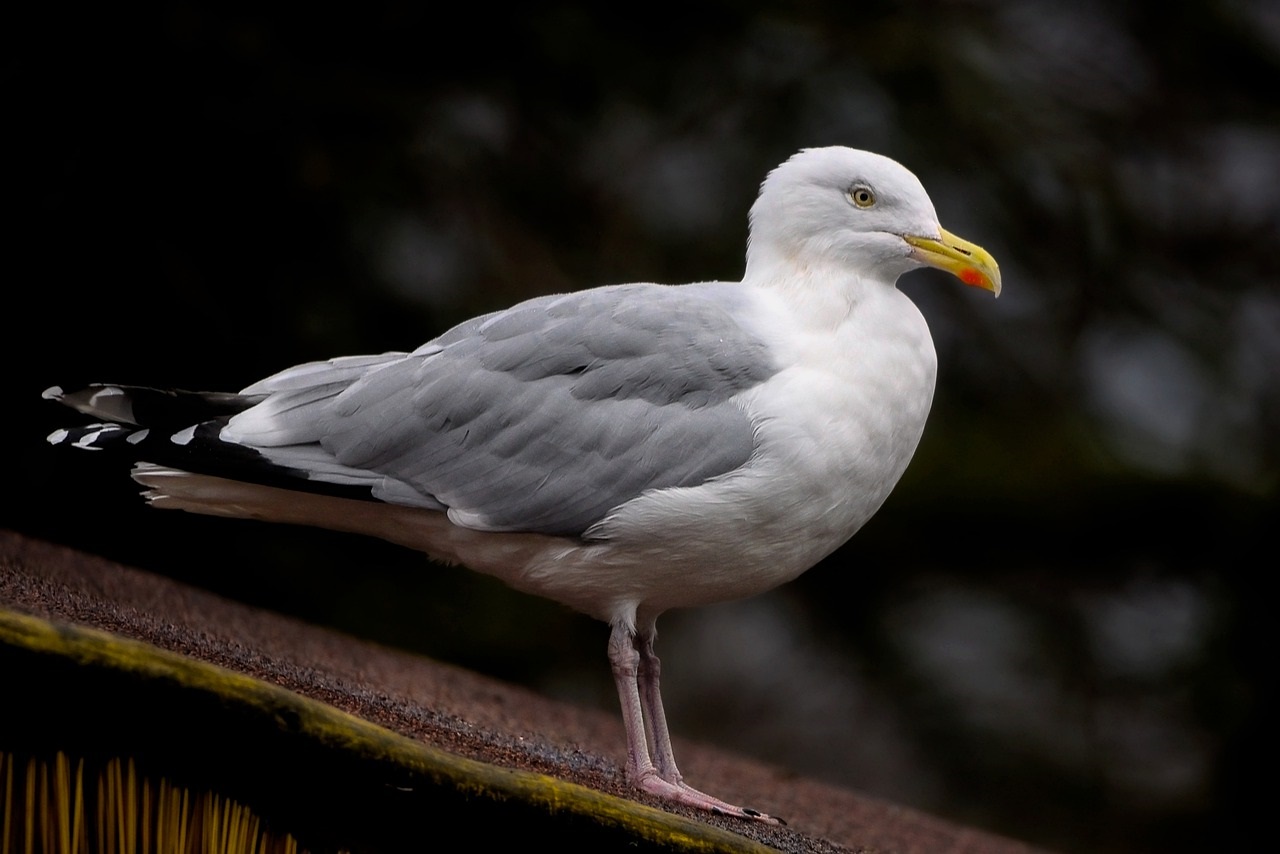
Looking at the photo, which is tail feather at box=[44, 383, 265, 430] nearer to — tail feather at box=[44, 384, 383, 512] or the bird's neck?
tail feather at box=[44, 384, 383, 512]

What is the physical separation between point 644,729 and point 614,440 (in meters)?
0.44

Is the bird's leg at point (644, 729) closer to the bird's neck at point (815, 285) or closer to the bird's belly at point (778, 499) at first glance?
the bird's belly at point (778, 499)

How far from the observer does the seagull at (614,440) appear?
2.03m

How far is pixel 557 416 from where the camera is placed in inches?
82.5

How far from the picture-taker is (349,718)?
144 centimetres

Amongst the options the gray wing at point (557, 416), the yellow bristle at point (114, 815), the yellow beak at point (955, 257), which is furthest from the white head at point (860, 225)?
the yellow bristle at point (114, 815)

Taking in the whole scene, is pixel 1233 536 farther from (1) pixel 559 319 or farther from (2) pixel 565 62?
(1) pixel 559 319

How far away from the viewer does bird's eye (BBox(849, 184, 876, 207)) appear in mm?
2279

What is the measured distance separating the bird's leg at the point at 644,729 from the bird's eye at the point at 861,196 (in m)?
0.74

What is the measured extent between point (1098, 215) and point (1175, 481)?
3.01ft

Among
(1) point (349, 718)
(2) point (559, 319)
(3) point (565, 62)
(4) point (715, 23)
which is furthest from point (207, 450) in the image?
(4) point (715, 23)

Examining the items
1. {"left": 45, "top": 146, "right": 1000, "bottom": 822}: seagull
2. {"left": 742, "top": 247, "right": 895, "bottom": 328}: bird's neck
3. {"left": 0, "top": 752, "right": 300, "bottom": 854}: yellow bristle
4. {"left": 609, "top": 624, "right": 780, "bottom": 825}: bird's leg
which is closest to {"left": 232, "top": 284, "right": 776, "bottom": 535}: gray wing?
{"left": 45, "top": 146, "right": 1000, "bottom": 822}: seagull

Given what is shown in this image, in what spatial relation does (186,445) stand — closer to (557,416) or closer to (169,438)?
(169,438)

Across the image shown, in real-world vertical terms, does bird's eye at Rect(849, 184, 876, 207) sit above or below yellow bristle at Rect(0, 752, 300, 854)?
above
